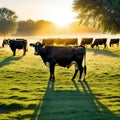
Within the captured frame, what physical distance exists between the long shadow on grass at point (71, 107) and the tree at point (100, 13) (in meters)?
26.4

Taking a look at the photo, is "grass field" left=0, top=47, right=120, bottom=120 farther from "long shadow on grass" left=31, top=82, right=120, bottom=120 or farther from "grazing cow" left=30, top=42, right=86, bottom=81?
"grazing cow" left=30, top=42, right=86, bottom=81

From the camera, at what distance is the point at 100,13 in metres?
43.6

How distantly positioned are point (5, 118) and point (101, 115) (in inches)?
122

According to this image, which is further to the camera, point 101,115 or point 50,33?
point 50,33

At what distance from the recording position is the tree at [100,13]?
4109 centimetres

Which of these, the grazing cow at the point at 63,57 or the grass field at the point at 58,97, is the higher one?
the grazing cow at the point at 63,57

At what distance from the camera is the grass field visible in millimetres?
11820

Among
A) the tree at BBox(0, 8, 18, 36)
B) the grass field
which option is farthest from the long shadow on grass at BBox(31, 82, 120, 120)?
the tree at BBox(0, 8, 18, 36)

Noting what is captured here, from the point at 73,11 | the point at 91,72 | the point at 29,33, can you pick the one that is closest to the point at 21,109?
the point at 91,72

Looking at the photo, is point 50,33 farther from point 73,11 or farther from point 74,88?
point 74,88

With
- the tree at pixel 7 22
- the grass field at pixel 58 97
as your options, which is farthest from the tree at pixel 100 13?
the tree at pixel 7 22

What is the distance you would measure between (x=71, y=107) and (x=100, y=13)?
32.1 metres

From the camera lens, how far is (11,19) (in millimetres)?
123625

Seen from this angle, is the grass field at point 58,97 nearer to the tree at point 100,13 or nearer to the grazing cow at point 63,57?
the grazing cow at point 63,57
